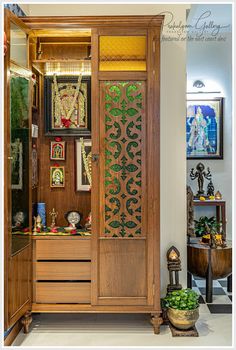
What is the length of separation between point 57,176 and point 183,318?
1650 millimetres

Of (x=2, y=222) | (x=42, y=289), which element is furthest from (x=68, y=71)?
(x=42, y=289)

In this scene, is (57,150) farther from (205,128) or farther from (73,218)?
(205,128)

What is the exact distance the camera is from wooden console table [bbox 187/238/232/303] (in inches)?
173

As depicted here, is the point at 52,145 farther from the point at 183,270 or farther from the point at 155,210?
the point at 183,270

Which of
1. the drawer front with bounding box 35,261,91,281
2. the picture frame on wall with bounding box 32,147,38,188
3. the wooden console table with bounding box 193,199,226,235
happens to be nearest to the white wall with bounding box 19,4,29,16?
the picture frame on wall with bounding box 32,147,38,188

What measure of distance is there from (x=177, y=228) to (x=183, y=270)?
0.40 metres

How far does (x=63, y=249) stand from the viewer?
3.66 meters

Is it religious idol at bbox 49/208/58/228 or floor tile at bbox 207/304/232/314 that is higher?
religious idol at bbox 49/208/58/228

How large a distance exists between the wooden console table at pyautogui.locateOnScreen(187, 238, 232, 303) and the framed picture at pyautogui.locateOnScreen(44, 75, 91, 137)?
1575mm

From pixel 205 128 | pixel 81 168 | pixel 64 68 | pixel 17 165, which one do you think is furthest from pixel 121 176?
pixel 205 128

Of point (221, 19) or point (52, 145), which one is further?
point (221, 19)

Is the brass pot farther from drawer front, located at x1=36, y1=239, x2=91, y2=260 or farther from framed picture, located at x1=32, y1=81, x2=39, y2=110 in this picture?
framed picture, located at x1=32, y1=81, x2=39, y2=110

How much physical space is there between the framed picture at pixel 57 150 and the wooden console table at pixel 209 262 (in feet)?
5.11

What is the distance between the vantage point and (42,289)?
12.0ft
